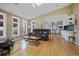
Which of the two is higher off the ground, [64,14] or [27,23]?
[64,14]

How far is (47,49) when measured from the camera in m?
2.81

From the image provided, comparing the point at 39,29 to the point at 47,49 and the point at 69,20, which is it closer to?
the point at 47,49

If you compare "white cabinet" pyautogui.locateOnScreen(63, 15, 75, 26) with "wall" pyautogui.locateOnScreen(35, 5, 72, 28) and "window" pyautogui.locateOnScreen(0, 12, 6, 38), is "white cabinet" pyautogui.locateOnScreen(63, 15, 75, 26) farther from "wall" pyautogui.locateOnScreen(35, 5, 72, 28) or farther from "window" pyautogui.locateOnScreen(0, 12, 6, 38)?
"window" pyautogui.locateOnScreen(0, 12, 6, 38)

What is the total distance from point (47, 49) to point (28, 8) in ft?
3.62

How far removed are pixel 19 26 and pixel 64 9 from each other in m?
1.21

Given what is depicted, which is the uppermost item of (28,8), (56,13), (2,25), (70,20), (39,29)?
(28,8)

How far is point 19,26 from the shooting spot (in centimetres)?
298

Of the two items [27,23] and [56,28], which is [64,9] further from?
[27,23]

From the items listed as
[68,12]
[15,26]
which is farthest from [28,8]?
[68,12]

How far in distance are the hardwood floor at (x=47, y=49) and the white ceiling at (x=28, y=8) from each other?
0.69 m

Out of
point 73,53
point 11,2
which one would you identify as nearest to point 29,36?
point 11,2

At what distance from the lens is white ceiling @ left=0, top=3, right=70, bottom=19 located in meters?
2.75

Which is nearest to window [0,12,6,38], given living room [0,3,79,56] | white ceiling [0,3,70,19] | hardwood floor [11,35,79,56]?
living room [0,3,79,56]

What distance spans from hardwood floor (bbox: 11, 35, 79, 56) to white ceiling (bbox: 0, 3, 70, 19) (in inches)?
27.1
